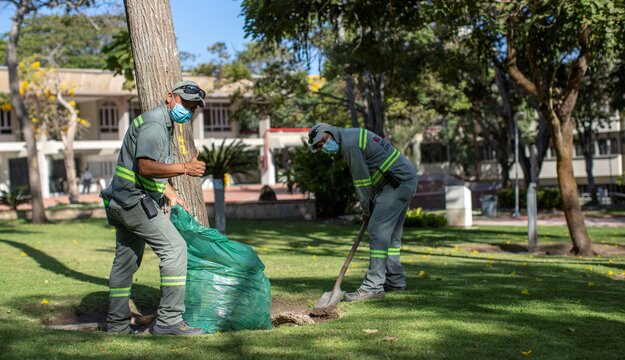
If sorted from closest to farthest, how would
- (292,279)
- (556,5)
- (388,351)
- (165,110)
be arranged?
(388,351), (165,110), (292,279), (556,5)

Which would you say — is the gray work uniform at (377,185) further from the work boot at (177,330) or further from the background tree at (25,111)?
the background tree at (25,111)

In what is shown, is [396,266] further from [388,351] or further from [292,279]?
[388,351]

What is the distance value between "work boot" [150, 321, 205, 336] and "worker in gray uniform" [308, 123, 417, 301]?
1.82m

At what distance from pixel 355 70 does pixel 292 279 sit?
1480 cm

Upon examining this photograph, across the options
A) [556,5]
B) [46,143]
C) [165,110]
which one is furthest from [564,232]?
[46,143]

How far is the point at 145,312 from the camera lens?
24.9 feet

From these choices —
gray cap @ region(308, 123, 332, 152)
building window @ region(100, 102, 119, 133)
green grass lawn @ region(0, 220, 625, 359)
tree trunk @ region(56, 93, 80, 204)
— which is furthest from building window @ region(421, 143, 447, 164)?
gray cap @ region(308, 123, 332, 152)

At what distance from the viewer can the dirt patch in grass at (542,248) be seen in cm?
1435

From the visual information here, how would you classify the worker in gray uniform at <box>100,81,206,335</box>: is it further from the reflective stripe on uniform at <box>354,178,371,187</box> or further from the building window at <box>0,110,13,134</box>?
the building window at <box>0,110,13,134</box>

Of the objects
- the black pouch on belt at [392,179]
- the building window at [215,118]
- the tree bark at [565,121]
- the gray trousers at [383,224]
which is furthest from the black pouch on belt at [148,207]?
the building window at [215,118]

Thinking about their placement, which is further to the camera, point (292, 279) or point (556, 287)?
point (292, 279)

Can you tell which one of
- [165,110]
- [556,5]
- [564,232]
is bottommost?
[564,232]

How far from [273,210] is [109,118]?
108 ft

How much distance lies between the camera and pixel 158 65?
7.49 metres
